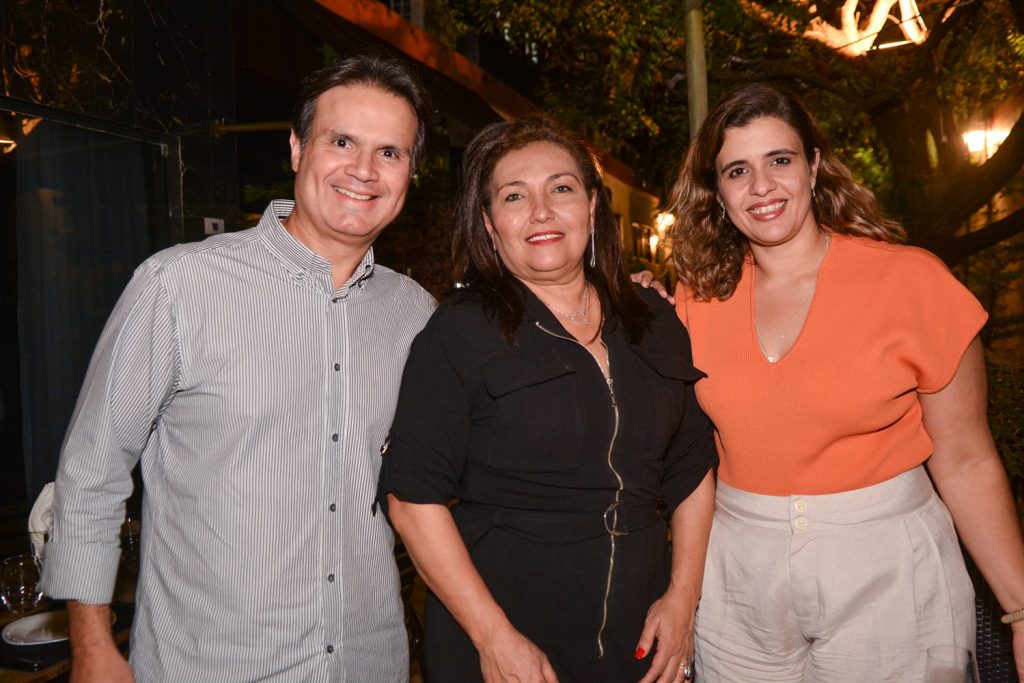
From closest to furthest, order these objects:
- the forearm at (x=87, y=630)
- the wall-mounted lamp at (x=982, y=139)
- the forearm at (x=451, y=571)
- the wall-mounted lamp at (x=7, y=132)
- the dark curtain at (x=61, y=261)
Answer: the forearm at (x=87, y=630)
the forearm at (x=451, y=571)
the wall-mounted lamp at (x=7, y=132)
the dark curtain at (x=61, y=261)
the wall-mounted lamp at (x=982, y=139)

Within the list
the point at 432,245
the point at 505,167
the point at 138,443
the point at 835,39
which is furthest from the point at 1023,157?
the point at 138,443

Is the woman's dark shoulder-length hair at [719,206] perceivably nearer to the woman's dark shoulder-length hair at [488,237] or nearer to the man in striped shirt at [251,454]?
the woman's dark shoulder-length hair at [488,237]

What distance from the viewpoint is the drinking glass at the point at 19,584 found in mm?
2730

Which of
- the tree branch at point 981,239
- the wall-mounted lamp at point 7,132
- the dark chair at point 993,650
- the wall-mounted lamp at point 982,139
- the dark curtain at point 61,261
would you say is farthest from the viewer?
the wall-mounted lamp at point 982,139

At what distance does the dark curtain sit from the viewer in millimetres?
4270

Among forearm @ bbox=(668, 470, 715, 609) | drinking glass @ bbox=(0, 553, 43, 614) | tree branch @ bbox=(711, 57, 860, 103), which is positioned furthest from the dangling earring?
tree branch @ bbox=(711, 57, 860, 103)

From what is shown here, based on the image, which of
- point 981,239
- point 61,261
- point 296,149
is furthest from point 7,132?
point 981,239

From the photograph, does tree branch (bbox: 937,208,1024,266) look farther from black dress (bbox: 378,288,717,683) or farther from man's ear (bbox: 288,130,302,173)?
man's ear (bbox: 288,130,302,173)

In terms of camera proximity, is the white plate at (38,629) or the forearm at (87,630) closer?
the forearm at (87,630)

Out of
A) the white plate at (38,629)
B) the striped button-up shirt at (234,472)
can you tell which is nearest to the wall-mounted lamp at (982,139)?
the striped button-up shirt at (234,472)

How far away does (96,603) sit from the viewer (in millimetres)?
1673

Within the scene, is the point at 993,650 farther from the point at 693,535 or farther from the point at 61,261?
the point at 61,261

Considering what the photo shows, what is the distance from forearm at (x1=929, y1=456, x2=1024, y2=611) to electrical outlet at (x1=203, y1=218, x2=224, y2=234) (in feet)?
14.4

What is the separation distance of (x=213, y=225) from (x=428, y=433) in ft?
12.4
